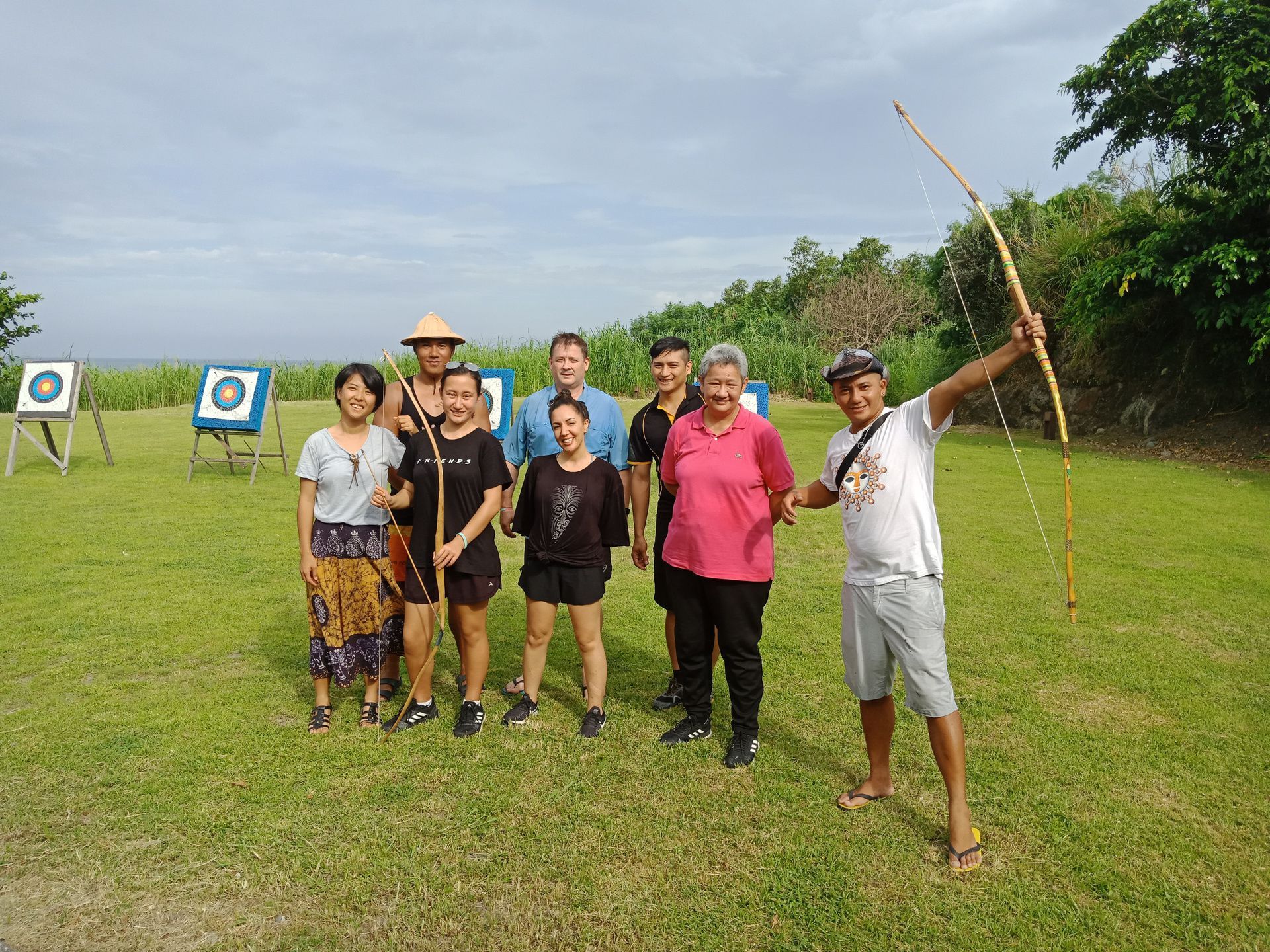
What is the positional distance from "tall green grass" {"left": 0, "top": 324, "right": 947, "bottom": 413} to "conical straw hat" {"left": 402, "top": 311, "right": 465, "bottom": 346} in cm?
1636

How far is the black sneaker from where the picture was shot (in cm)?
373

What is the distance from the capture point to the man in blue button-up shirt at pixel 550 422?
3.96 m

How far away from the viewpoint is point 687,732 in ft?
12.1

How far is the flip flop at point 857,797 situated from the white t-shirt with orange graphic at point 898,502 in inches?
33.4

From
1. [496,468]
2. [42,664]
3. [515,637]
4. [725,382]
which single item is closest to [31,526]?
[42,664]

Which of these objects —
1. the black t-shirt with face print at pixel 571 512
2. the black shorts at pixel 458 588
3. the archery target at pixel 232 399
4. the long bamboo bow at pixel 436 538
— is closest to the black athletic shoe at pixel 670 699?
the black t-shirt with face print at pixel 571 512

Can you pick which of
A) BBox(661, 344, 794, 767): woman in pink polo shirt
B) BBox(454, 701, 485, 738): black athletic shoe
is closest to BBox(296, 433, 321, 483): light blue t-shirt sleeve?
BBox(454, 701, 485, 738): black athletic shoe

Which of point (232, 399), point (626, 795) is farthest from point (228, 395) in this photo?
point (626, 795)

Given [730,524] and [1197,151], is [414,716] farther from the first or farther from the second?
[1197,151]

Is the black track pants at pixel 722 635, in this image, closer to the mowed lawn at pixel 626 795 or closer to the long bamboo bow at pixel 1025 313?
the mowed lawn at pixel 626 795

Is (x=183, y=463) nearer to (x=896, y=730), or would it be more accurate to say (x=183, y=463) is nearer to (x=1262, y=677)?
(x=896, y=730)

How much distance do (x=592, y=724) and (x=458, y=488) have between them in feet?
3.89

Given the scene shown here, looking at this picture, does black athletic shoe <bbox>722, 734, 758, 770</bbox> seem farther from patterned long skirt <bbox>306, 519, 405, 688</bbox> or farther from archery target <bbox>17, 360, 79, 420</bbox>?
archery target <bbox>17, 360, 79, 420</bbox>

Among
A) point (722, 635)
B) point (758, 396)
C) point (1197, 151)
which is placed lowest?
point (722, 635)
